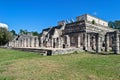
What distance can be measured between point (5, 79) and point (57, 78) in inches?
91.7

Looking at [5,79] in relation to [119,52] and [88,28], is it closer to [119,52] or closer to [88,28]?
[119,52]

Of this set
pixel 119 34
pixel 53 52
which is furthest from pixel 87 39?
pixel 53 52

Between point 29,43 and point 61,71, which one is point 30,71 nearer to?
point 61,71

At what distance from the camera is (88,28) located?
3472 cm

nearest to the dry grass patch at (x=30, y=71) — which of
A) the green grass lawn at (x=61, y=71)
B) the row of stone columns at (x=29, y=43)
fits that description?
the green grass lawn at (x=61, y=71)

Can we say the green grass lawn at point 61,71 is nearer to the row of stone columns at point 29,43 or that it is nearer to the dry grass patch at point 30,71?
the dry grass patch at point 30,71

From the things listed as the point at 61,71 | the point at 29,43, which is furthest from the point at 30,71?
the point at 29,43

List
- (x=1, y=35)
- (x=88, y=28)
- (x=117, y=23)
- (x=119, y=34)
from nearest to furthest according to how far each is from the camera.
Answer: (x=119, y=34) → (x=88, y=28) → (x=1, y=35) → (x=117, y=23)

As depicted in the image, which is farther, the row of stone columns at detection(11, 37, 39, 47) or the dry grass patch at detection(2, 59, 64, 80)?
the row of stone columns at detection(11, 37, 39, 47)

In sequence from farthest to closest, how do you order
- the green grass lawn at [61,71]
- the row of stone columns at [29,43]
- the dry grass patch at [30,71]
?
the row of stone columns at [29,43]
the dry grass patch at [30,71]
the green grass lawn at [61,71]

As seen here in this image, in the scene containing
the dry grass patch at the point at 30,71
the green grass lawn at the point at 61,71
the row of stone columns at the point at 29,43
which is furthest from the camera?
the row of stone columns at the point at 29,43

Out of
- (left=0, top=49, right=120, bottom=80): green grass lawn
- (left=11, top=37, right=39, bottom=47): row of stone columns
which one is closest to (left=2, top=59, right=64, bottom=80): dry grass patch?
(left=0, top=49, right=120, bottom=80): green grass lawn

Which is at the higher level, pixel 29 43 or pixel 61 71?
pixel 29 43

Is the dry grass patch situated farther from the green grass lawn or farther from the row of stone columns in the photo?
the row of stone columns
